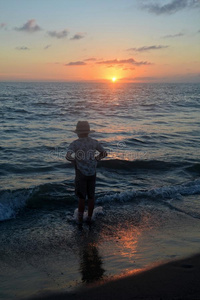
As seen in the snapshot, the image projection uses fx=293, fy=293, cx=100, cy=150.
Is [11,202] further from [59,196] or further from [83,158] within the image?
[83,158]

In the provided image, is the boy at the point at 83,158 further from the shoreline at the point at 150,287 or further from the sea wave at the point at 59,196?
the shoreline at the point at 150,287

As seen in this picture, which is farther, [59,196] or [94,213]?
[59,196]

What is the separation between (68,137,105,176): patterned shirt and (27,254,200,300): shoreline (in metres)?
2.34

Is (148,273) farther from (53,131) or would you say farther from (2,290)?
(53,131)

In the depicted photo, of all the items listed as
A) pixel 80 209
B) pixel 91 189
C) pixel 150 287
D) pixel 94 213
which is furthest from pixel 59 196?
pixel 150 287

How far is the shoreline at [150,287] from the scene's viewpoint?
134 inches

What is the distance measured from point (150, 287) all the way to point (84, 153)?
9.21ft

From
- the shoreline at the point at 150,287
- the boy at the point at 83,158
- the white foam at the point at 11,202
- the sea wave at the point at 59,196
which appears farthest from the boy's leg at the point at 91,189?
the shoreline at the point at 150,287

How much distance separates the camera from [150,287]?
358 cm

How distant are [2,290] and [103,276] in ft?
4.24

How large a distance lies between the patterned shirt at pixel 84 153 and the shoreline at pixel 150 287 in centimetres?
234

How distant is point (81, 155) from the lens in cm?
571

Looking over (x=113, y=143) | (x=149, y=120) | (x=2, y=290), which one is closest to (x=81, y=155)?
(x=2, y=290)

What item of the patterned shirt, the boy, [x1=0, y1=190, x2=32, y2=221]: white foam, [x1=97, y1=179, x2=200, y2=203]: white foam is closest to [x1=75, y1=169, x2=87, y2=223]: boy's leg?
the boy
